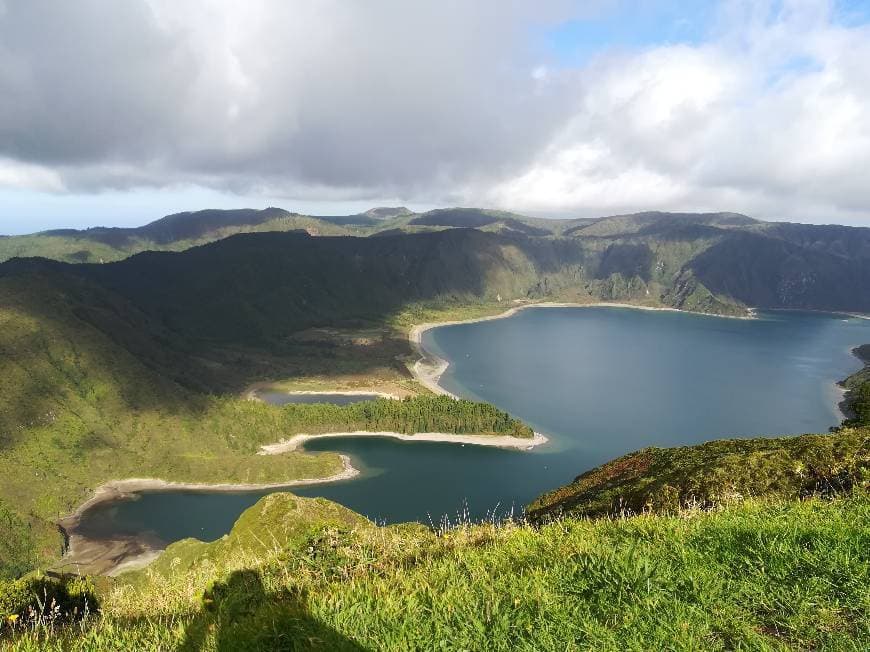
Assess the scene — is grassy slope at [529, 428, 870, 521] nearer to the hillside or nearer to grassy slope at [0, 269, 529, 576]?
the hillside

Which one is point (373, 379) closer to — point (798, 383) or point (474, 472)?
point (474, 472)

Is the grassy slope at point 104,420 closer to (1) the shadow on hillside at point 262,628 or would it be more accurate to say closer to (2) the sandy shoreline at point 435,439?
(2) the sandy shoreline at point 435,439

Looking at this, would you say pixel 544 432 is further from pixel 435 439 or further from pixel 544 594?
pixel 544 594

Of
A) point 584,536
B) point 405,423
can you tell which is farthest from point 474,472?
point 584,536

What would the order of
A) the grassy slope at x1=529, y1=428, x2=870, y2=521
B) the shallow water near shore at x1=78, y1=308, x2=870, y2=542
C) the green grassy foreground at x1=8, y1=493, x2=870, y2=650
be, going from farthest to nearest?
1. the shallow water near shore at x1=78, y1=308, x2=870, y2=542
2. the grassy slope at x1=529, y1=428, x2=870, y2=521
3. the green grassy foreground at x1=8, y1=493, x2=870, y2=650

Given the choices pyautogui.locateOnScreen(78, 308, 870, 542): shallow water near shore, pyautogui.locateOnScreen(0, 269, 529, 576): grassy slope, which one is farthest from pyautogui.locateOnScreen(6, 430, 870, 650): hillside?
pyautogui.locateOnScreen(0, 269, 529, 576): grassy slope

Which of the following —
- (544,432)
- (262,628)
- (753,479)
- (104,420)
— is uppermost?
(262,628)

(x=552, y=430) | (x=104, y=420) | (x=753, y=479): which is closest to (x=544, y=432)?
(x=552, y=430)
